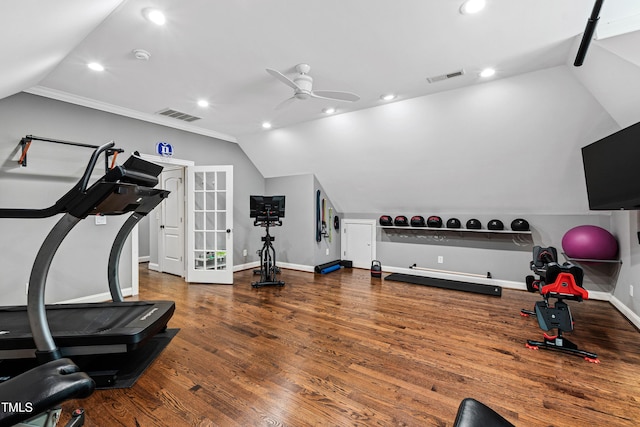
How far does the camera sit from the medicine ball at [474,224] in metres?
4.95

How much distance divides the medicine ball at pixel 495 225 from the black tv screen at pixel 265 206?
361cm

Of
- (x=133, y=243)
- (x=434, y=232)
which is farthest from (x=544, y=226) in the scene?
(x=133, y=243)

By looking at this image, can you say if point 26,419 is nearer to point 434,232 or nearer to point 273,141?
point 273,141

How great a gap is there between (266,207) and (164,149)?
6.39 feet

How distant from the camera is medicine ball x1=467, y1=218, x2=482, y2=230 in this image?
4945 millimetres

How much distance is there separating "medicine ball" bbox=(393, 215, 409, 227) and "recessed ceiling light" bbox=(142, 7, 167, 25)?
4.70m

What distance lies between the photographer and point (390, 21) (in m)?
2.38

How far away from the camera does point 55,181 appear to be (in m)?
3.67

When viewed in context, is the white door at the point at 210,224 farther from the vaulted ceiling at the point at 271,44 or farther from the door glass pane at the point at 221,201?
the vaulted ceiling at the point at 271,44

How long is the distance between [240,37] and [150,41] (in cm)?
84

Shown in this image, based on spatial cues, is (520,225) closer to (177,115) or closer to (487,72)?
(487,72)

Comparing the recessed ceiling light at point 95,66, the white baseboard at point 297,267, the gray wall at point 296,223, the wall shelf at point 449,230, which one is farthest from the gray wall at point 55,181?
the wall shelf at point 449,230

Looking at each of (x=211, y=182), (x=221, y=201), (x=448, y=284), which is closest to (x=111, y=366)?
(x=221, y=201)

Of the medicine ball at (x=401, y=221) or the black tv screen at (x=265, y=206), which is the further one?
the medicine ball at (x=401, y=221)
